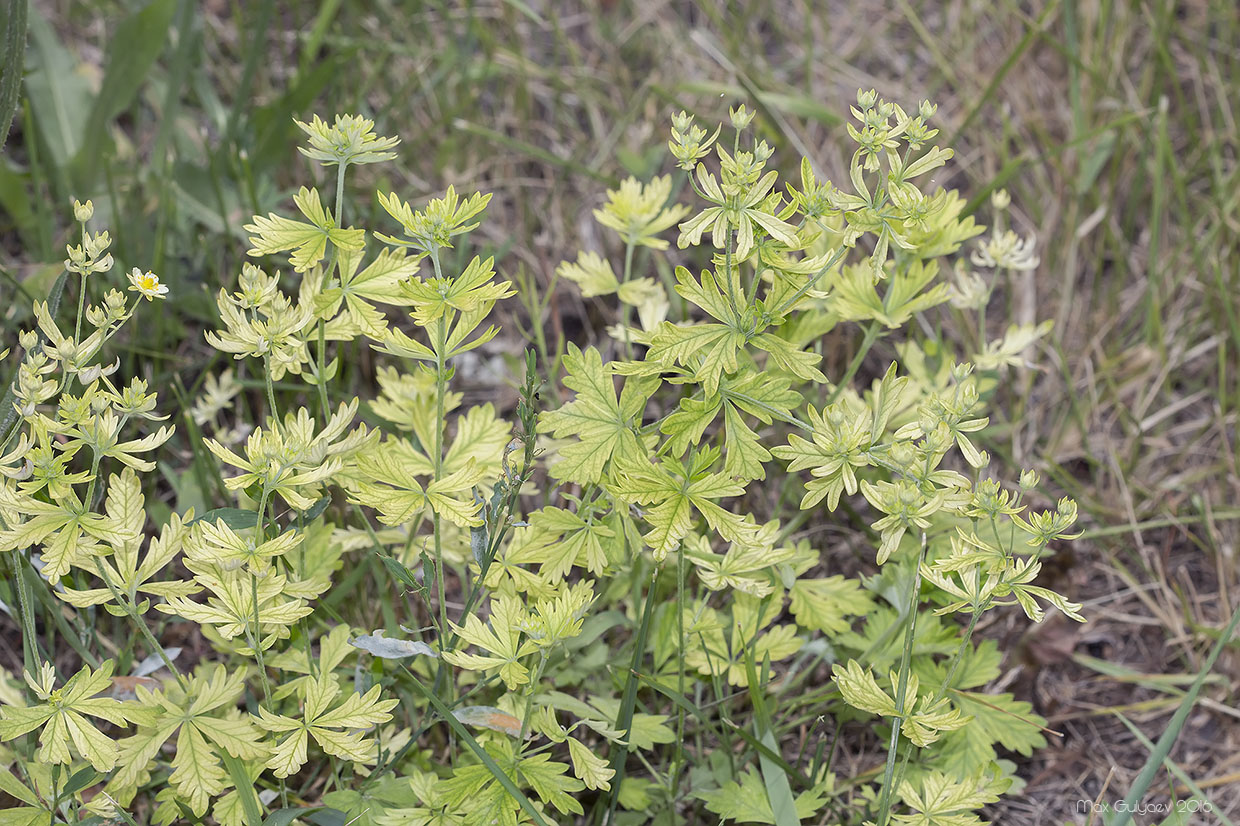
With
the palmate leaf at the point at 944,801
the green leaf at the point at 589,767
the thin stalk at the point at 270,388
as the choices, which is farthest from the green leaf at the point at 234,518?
the palmate leaf at the point at 944,801

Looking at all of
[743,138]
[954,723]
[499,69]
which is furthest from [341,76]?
[954,723]

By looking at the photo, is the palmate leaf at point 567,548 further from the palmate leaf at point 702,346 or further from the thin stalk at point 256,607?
the thin stalk at point 256,607

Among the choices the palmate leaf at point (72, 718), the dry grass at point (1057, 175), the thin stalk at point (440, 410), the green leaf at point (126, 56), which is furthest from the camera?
the green leaf at point (126, 56)

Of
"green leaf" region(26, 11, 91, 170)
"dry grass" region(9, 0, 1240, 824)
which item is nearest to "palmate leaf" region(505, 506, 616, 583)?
"dry grass" region(9, 0, 1240, 824)

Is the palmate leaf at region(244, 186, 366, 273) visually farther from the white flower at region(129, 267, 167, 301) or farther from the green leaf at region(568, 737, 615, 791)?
the green leaf at region(568, 737, 615, 791)

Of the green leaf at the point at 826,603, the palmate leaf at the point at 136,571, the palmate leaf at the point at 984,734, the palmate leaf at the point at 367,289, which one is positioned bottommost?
the palmate leaf at the point at 984,734

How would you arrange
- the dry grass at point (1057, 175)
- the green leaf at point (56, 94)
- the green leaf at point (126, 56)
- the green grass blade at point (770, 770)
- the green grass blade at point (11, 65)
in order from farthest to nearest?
the green leaf at point (56, 94) < the green leaf at point (126, 56) < the dry grass at point (1057, 175) < the green grass blade at point (11, 65) < the green grass blade at point (770, 770)

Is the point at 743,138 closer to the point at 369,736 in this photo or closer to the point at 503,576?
the point at 503,576

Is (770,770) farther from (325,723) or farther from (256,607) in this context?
(256,607)

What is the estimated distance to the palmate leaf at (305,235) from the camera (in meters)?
1.68

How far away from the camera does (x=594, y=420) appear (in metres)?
1.85

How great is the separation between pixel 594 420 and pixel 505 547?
1.29ft

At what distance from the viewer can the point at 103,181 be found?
3.34 meters

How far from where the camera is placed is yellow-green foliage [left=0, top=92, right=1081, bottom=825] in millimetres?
1665
